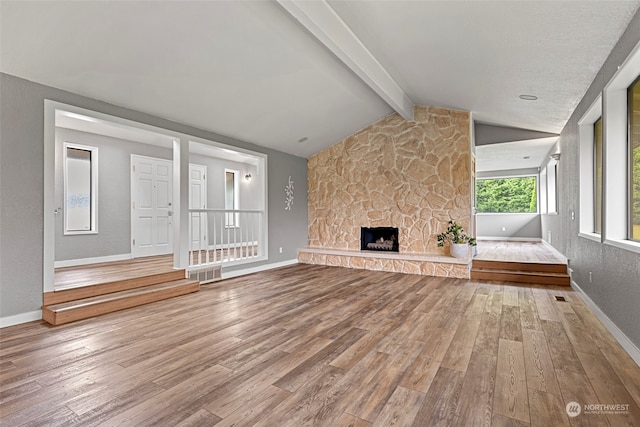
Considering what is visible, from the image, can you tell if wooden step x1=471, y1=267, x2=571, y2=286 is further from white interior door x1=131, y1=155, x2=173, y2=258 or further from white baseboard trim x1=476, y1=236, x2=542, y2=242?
white interior door x1=131, y1=155, x2=173, y2=258

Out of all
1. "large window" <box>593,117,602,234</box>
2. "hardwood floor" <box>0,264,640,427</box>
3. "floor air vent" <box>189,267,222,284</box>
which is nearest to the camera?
"hardwood floor" <box>0,264,640,427</box>

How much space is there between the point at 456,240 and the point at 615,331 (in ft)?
9.48

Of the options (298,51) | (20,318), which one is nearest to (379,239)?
(298,51)

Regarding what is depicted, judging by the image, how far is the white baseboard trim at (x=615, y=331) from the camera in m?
2.35

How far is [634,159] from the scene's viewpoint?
273 centimetres

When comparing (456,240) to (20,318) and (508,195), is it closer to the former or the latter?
(508,195)

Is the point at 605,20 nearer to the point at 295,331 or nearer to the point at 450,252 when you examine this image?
the point at 295,331

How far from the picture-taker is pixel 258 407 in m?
1.81

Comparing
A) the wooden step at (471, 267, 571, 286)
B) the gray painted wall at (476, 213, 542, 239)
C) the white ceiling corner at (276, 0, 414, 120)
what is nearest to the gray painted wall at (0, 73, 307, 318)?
the white ceiling corner at (276, 0, 414, 120)

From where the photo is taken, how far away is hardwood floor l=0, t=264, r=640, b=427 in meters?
1.75

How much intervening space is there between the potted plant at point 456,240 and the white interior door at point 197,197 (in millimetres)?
5275

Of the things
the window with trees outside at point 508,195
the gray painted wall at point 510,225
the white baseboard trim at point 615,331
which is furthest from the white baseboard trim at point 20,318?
the window with trees outside at point 508,195

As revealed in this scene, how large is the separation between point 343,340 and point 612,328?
2436 mm

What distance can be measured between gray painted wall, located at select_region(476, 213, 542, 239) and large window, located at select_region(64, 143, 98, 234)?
10459 mm
